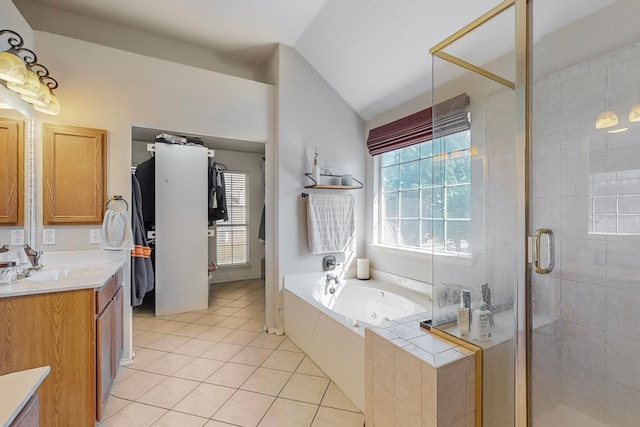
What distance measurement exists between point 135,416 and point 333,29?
3339 millimetres

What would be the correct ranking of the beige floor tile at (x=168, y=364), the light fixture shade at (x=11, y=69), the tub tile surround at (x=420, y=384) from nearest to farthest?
the tub tile surround at (x=420, y=384), the light fixture shade at (x=11, y=69), the beige floor tile at (x=168, y=364)

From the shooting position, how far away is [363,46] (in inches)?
106

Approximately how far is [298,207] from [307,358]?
1.46 meters

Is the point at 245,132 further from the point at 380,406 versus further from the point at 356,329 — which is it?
the point at 380,406

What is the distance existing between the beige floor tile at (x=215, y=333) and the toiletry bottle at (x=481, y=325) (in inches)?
91.1

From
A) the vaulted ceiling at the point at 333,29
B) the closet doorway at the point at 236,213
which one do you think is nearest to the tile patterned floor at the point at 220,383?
the closet doorway at the point at 236,213

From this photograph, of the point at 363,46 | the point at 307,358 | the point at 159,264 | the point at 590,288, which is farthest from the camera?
the point at 159,264

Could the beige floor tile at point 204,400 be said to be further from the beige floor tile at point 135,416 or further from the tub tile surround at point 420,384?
the tub tile surround at point 420,384

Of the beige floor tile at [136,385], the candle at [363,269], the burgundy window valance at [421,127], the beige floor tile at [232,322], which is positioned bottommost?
the beige floor tile at [136,385]

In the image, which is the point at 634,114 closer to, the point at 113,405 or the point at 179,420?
the point at 179,420

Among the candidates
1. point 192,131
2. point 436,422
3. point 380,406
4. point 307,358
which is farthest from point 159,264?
point 436,422

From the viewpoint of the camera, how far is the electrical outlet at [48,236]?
86.2 inches

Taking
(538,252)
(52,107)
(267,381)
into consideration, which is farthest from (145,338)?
(538,252)

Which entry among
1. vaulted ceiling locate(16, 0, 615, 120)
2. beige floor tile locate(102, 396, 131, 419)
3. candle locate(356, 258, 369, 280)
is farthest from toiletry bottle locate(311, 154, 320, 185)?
beige floor tile locate(102, 396, 131, 419)
